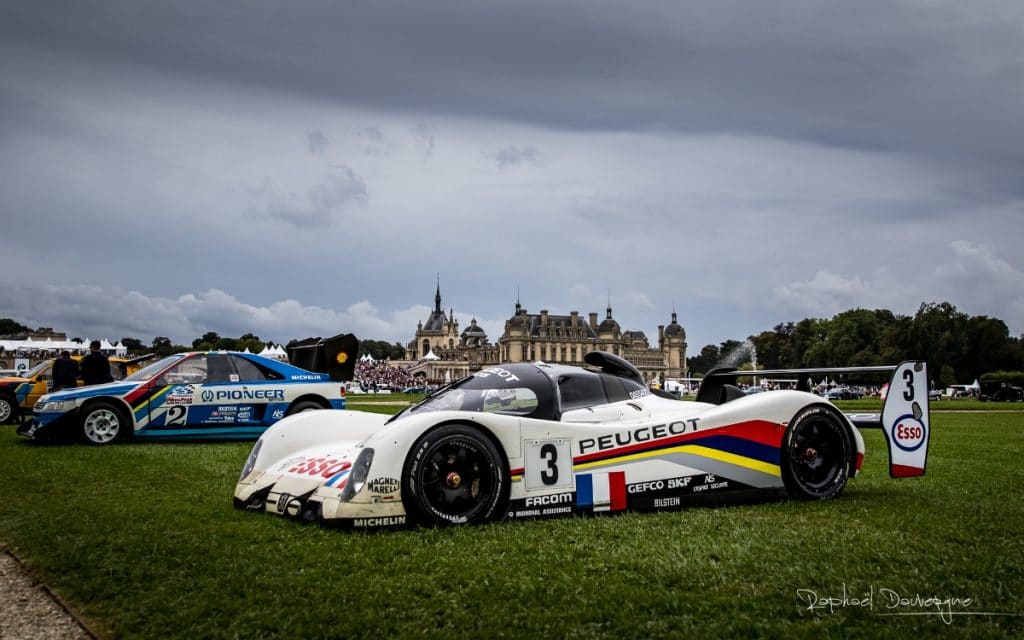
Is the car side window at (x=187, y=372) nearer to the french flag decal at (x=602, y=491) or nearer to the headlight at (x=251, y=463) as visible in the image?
the headlight at (x=251, y=463)

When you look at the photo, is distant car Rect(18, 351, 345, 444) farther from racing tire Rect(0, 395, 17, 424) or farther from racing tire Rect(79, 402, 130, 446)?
racing tire Rect(0, 395, 17, 424)

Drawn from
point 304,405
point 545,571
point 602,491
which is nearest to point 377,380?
point 304,405

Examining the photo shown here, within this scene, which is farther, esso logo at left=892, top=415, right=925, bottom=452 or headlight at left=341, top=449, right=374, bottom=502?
esso logo at left=892, top=415, right=925, bottom=452

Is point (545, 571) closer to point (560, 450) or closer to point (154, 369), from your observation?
point (560, 450)

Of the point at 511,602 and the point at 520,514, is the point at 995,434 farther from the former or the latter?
the point at 511,602

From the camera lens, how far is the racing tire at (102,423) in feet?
45.1

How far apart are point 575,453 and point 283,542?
2.38 metres

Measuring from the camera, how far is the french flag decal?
6.63 m

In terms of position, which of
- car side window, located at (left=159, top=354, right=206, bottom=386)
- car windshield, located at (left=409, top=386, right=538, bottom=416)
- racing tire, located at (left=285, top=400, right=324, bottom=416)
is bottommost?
racing tire, located at (left=285, top=400, right=324, bottom=416)

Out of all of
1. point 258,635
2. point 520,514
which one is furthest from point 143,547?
point 520,514

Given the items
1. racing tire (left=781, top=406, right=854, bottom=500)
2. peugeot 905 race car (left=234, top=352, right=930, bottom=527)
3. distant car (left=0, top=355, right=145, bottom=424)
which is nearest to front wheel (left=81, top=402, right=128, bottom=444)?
distant car (left=0, top=355, right=145, bottom=424)

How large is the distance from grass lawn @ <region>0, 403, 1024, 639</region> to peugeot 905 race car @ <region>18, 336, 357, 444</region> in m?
6.65

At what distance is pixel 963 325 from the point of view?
98750 millimetres

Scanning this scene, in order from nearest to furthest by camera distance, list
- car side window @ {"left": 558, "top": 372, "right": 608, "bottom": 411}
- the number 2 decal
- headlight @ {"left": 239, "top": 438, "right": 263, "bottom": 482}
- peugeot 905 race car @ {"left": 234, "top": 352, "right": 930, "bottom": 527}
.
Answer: peugeot 905 race car @ {"left": 234, "top": 352, "right": 930, "bottom": 527} → car side window @ {"left": 558, "top": 372, "right": 608, "bottom": 411} → headlight @ {"left": 239, "top": 438, "right": 263, "bottom": 482} → the number 2 decal
